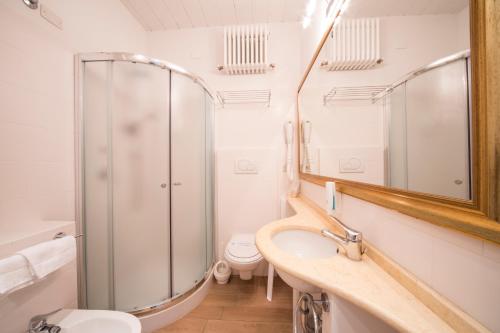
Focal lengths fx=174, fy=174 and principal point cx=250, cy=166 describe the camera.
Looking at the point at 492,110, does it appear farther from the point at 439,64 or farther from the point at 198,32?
the point at 198,32

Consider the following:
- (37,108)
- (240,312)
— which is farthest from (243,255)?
(37,108)

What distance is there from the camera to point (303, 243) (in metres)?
1.00

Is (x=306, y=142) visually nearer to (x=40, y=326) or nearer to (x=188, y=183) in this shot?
(x=188, y=183)

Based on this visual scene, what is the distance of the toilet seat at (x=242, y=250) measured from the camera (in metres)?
1.43

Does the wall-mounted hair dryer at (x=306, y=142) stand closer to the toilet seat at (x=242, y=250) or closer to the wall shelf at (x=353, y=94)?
the wall shelf at (x=353, y=94)

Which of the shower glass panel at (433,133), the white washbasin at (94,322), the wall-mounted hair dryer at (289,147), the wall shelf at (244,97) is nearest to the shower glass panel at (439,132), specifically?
the shower glass panel at (433,133)

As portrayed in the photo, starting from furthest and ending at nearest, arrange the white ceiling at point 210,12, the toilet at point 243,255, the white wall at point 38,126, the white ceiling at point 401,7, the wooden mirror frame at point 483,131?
the white ceiling at point 210,12, the toilet at point 243,255, the white wall at point 38,126, the white ceiling at point 401,7, the wooden mirror frame at point 483,131

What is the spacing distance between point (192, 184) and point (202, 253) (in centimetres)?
66

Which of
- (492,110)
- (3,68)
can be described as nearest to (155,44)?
(3,68)

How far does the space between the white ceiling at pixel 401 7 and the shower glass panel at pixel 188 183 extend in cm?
124

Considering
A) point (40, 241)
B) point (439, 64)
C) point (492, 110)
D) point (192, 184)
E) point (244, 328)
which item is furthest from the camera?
point (192, 184)

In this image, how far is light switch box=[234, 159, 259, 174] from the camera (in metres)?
1.85

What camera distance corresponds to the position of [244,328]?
124cm

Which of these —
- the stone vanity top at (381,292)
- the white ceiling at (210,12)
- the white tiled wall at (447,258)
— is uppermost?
the white ceiling at (210,12)
